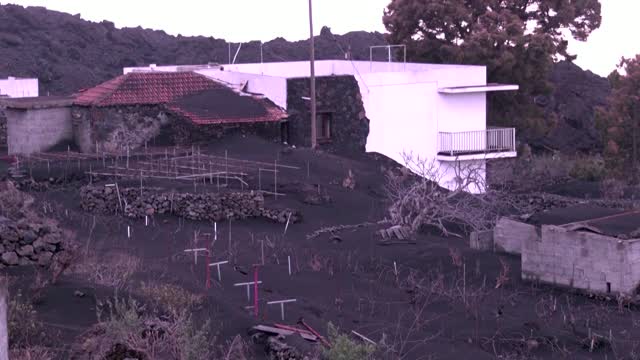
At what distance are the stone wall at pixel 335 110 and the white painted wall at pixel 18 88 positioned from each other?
60.3 feet

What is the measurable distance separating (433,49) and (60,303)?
35.4 meters

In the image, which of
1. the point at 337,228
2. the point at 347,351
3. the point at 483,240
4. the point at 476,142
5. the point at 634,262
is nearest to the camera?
the point at 347,351

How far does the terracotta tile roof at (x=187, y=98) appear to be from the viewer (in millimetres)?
33844

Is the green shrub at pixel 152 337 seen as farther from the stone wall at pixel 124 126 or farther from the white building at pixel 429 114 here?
the white building at pixel 429 114

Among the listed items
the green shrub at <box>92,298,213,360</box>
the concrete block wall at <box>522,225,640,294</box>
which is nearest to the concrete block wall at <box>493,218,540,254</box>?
the concrete block wall at <box>522,225,640,294</box>

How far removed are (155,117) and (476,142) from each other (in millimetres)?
11839

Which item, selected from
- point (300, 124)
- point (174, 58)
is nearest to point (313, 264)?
point (300, 124)

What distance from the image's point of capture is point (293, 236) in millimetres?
24297

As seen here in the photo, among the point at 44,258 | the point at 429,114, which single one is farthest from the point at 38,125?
the point at 44,258

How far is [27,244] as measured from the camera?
15.9 metres

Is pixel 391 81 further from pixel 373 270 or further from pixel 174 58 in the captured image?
pixel 174 58

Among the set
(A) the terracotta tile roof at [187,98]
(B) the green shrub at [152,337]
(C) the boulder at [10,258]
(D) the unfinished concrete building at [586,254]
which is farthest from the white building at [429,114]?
(B) the green shrub at [152,337]

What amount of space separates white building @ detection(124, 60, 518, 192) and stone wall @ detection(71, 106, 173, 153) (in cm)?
Result: 472

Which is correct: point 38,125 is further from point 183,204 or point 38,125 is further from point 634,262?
point 634,262
